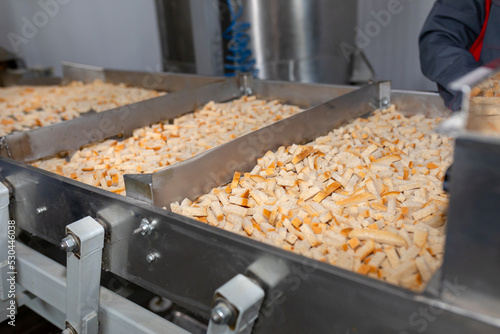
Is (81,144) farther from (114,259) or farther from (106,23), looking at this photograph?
(106,23)

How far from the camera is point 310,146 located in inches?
52.4

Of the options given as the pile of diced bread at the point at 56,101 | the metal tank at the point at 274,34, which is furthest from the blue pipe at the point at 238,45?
the pile of diced bread at the point at 56,101

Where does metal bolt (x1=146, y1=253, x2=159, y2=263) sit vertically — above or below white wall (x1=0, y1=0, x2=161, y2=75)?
below

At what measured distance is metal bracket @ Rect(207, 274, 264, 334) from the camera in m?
0.67

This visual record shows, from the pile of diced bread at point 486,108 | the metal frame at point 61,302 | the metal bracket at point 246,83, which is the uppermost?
the pile of diced bread at point 486,108

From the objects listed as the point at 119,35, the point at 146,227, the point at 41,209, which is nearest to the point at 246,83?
the point at 41,209

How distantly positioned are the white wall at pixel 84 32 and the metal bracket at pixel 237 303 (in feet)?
13.2

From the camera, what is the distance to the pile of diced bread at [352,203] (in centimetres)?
78

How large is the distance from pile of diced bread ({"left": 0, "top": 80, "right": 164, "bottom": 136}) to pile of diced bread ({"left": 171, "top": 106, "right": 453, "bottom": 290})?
1.30 metres

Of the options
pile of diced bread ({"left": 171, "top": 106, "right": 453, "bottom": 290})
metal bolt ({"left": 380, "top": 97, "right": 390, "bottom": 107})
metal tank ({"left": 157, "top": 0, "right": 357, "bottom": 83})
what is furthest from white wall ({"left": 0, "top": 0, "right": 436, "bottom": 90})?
pile of diced bread ({"left": 171, "top": 106, "right": 453, "bottom": 290})

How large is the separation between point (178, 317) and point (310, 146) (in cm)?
70

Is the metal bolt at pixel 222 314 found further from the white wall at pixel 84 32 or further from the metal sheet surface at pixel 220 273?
the white wall at pixel 84 32

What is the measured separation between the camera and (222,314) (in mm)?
668

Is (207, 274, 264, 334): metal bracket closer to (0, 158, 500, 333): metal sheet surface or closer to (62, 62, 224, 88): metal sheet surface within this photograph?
(0, 158, 500, 333): metal sheet surface
